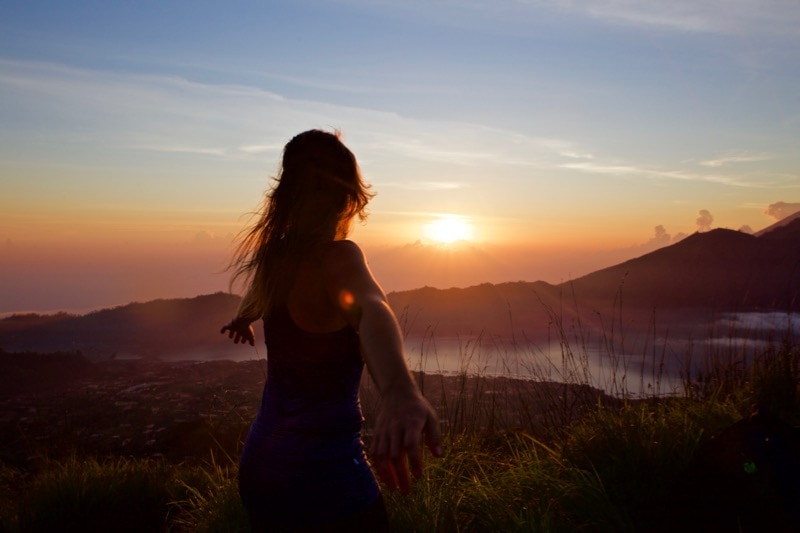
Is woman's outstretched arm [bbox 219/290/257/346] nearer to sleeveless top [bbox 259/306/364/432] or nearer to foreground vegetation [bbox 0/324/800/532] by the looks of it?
sleeveless top [bbox 259/306/364/432]

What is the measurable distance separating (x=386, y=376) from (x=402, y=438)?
0.48 feet

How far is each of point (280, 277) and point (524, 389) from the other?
18.0 ft

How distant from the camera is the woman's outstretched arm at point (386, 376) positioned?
0.95m

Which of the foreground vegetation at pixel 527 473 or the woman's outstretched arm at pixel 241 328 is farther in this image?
the foreground vegetation at pixel 527 473

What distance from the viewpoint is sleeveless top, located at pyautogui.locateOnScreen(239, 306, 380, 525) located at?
1.80 m

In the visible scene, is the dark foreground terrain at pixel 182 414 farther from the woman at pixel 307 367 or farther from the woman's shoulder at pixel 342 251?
the woman's shoulder at pixel 342 251

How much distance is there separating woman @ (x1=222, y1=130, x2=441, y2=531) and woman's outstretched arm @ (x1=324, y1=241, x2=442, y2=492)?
17cm

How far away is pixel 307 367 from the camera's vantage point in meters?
1.81

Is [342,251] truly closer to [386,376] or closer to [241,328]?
[386,376]

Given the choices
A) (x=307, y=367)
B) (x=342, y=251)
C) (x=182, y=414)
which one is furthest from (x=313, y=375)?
(x=182, y=414)

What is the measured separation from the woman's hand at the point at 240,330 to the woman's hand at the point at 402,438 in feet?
5.21

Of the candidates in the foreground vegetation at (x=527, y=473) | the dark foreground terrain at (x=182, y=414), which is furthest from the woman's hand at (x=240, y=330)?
the dark foreground terrain at (x=182, y=414)

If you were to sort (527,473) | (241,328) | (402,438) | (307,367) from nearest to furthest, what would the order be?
1. (402,438)
2. (307,367)
3. (241,328)
4. (527,473)

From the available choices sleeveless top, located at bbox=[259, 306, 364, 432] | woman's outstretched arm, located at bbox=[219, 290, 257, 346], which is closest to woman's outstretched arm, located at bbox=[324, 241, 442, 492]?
sleeveless top, located at bbox=[259, 306, 364, 432]
